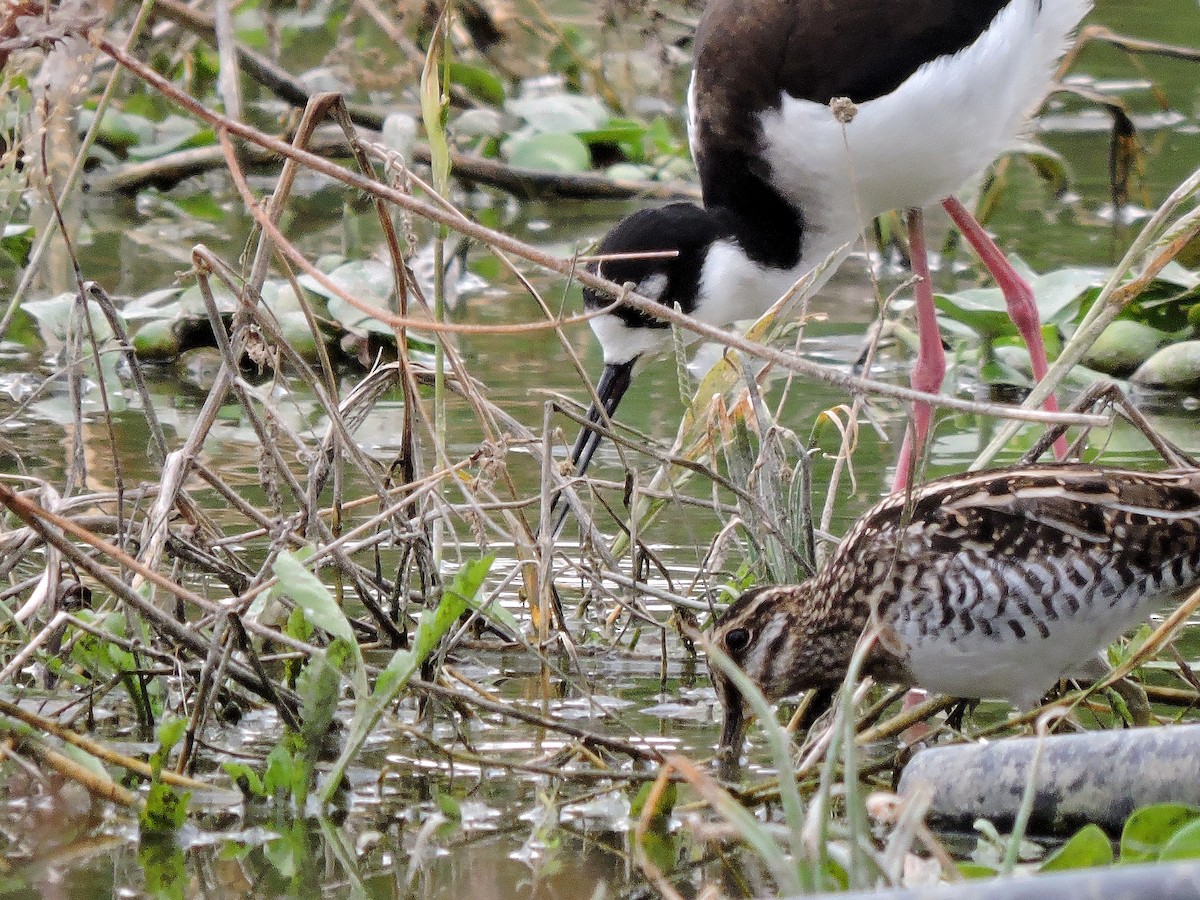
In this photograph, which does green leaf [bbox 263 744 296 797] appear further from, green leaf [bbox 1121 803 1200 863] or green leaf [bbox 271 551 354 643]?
green leaf [bbox 1121 803 1200 863]

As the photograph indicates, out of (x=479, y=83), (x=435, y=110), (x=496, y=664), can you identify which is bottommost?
(x=496, y=664)

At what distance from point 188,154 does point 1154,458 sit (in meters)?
5.23

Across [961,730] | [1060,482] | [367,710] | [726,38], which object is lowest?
[961,730]

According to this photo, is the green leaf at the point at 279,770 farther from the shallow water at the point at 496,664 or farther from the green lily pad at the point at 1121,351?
the green lily pad at the point at 1121,351

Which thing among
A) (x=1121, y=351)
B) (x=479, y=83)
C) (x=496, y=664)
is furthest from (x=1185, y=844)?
(x=479, y=83)

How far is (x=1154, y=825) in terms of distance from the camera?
8.84 ft

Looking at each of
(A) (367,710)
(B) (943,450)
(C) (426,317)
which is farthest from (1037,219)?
(A) (367,710)

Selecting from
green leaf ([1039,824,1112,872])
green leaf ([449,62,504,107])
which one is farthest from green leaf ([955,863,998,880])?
green leaf ([449,62,504,107])

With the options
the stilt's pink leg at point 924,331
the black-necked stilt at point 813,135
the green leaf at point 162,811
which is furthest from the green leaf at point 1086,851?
the stilt's pink leg at point 924,331

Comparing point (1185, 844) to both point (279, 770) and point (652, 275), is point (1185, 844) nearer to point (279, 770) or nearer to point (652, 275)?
point (279, 770)

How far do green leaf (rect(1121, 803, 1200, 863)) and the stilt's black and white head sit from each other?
106 inches

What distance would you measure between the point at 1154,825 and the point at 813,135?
2.80 metres

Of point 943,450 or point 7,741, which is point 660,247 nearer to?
point 943,450

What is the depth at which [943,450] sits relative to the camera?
18.1 ft
